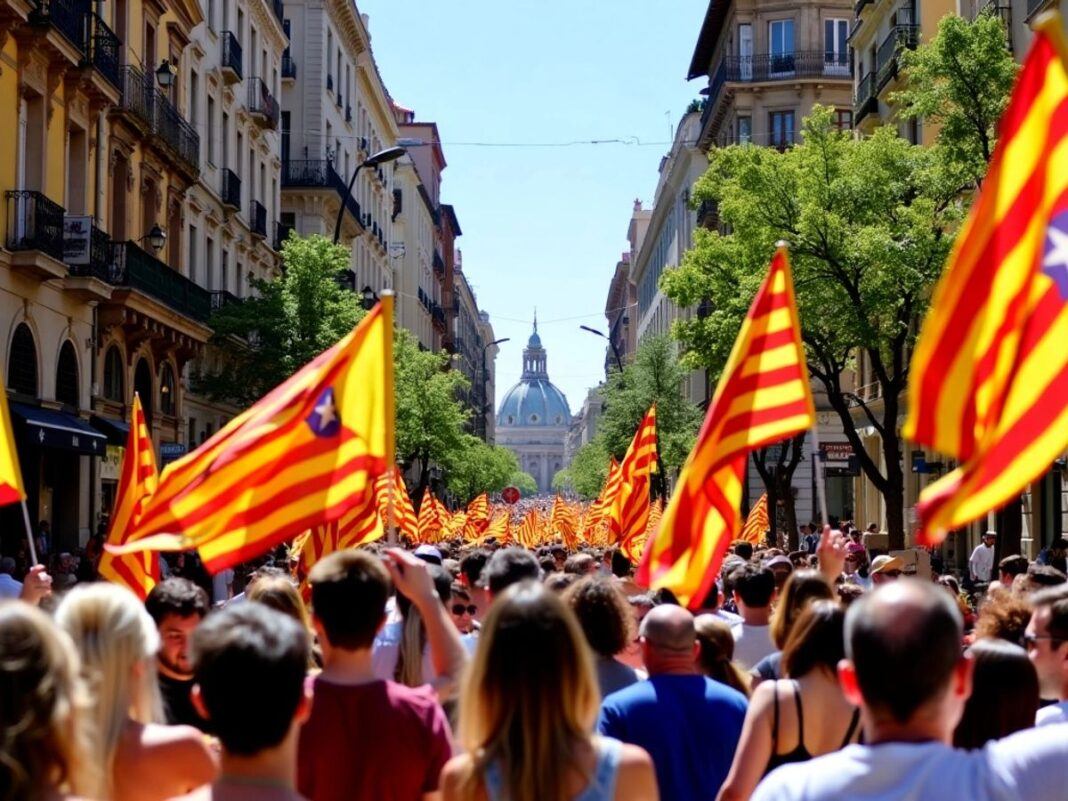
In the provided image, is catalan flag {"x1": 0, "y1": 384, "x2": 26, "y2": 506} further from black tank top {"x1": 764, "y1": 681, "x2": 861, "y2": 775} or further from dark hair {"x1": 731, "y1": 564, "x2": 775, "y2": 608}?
black tank top {"x1": 764, "y1": 681, "x2": 861, "y2": 775}

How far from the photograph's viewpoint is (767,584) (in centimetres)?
856

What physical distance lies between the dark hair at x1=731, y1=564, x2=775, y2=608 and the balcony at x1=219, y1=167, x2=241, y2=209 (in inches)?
1366

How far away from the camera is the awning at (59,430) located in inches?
1003

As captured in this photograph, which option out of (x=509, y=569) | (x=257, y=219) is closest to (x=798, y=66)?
(x=257, y=219)

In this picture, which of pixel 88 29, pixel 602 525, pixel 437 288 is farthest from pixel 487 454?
pixel 88 29

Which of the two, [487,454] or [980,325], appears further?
[487,454]

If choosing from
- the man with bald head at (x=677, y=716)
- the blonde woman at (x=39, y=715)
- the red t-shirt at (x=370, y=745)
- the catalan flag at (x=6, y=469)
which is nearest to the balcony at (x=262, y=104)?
the catalan flag at (x=6, y=469)

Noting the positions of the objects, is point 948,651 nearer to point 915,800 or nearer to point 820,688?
point 915,800

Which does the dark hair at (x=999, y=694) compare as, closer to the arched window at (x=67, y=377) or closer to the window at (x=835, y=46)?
the arched window at (x=67, y=377)

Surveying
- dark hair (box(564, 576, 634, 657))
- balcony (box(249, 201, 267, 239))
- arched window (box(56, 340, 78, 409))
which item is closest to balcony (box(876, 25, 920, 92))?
balcony (box(249, 201, 267, 239))

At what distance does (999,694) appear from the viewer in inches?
210

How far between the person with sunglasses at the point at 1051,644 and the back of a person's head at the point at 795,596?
3.63 ft

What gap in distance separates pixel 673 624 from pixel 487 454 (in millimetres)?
82192

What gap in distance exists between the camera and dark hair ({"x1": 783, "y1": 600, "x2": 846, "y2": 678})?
19.5ft
